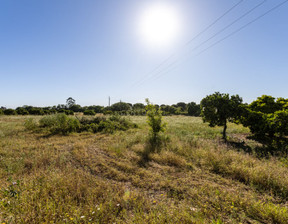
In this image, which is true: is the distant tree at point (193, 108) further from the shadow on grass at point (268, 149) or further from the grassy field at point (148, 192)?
the grassy field at point (148, 192)

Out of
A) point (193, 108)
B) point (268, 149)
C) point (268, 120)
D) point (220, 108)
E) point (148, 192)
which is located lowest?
point (148, 192)

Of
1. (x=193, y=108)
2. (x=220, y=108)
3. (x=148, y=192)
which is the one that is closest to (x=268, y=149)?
(x=220, y=108)

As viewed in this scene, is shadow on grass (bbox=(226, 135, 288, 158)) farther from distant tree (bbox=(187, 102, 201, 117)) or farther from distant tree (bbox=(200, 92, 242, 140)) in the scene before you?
distant tree (bbox=(187, 102, 201, 117))

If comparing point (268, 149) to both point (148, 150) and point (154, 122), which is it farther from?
point (148, 150)

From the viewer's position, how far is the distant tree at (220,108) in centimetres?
927

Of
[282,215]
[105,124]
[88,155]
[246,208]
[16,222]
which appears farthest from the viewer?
[105,124]

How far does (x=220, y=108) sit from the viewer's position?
9.46m

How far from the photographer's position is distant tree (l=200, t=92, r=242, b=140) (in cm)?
927

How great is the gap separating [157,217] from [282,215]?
2.66 metres

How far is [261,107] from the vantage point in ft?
35.3

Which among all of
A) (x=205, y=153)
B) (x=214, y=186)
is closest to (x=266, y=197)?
(x=214, y=186)

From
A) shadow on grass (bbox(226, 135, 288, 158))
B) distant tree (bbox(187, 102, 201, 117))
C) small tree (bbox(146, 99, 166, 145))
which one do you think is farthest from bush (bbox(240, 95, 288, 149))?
distant tree (bbox(187, 102, 201, 117))

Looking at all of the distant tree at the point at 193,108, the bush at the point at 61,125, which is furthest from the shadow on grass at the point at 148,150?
the distant tree at the point at 193,108

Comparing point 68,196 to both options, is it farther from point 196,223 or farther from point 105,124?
point 105,124
